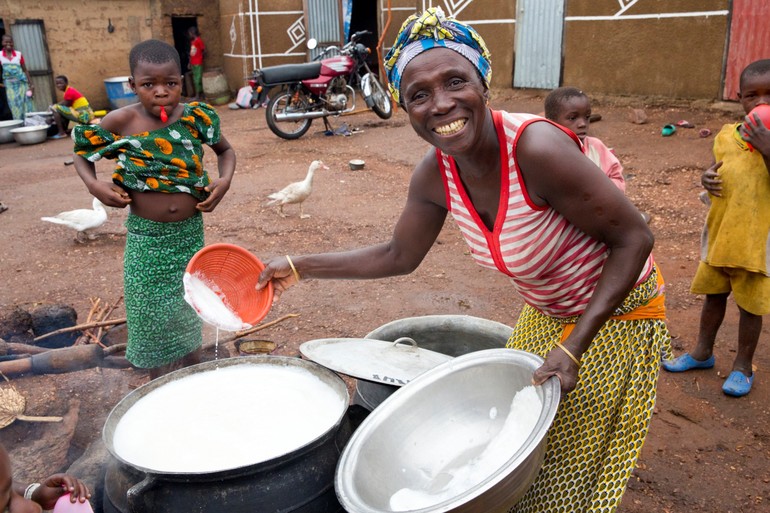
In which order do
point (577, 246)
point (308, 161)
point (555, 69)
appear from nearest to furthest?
1. point (577, 246)
2. point (308, 161)
3. point (555, 69)

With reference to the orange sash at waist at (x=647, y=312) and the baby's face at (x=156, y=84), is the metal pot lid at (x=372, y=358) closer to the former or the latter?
the orange sash at waist at (x=647, y=312)

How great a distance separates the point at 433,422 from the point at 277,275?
0.70 m

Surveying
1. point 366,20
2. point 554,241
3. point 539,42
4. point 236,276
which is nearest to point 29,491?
point 236,276

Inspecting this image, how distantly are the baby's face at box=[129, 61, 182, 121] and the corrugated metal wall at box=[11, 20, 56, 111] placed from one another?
11.9 meters

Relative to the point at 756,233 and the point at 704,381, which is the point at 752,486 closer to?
the point at 704,381

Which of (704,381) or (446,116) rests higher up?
(446,116)

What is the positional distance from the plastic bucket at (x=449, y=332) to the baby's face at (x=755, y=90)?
5.10ft

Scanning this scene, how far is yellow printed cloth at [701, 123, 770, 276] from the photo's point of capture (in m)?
2.97

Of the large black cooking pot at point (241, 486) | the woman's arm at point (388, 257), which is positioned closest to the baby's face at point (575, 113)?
the woman's arm at point (388, 257)

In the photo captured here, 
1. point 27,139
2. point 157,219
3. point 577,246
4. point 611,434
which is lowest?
point 27,139

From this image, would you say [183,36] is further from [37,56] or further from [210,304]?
[210,304]

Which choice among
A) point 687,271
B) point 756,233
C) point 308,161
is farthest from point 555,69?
point 756,233

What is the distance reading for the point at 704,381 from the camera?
325 centimetres

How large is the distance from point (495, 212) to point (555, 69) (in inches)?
355
